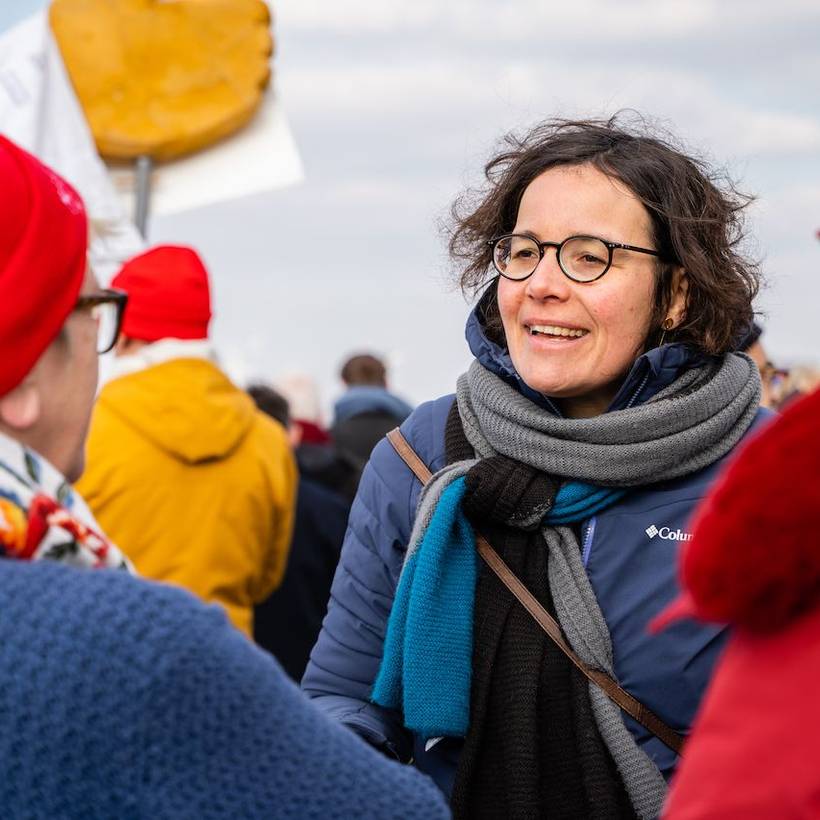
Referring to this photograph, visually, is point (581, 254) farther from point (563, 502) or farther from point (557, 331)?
point (563, 502)

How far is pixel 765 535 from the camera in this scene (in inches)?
44.4

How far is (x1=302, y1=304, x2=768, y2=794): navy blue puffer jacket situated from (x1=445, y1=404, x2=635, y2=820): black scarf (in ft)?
0.26

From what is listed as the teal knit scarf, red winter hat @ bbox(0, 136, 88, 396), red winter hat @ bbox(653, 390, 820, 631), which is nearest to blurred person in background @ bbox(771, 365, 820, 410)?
the teal knit scarf

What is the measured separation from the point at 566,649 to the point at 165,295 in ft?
8.46

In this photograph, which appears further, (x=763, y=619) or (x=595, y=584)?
(x=595, y=584)

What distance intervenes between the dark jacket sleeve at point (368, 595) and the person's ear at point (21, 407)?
1113 millimetres

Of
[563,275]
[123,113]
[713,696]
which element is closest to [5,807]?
[713,696]

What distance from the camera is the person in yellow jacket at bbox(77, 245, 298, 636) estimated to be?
4496mm

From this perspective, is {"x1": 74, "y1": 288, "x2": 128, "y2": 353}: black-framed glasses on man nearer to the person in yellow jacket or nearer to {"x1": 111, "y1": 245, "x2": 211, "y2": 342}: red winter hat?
the person in yellow jacket

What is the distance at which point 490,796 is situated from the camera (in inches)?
100

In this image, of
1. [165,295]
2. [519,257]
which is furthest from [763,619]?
[165,295]

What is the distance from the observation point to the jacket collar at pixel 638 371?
2.71 m

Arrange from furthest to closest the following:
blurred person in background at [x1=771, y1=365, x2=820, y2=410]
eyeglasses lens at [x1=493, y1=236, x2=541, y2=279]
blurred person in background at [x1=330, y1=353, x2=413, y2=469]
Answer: blurred person in background at [x1=330, y1=353, x2=413, y2=469], blurred person in background at [x1=771, y1=365, x2=820, y2=410], eyeglasses lens at [x1=493, y1=236, x2=541, y2=279]

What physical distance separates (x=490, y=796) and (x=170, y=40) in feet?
16.0
